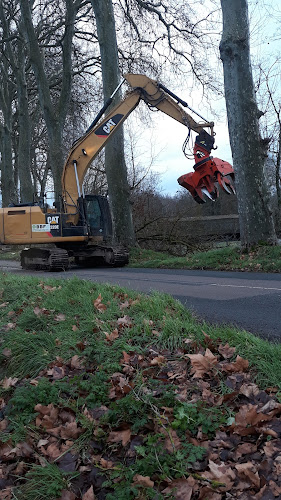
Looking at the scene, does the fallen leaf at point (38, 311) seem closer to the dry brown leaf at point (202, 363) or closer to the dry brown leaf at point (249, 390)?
the dry brown leaf at point (202, 363)

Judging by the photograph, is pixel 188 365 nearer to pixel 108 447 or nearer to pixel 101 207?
pixel 108 447

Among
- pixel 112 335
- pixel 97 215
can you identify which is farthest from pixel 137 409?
pixel 97 215

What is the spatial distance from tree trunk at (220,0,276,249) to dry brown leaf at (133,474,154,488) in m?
9.45

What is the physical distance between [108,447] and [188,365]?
0.96 metres

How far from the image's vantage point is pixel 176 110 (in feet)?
43.1

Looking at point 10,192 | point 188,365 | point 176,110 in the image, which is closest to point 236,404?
point 188,365

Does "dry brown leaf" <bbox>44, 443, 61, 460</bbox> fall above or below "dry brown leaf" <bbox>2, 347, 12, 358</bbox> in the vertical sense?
below

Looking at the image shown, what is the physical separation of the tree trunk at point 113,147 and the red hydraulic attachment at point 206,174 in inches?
179

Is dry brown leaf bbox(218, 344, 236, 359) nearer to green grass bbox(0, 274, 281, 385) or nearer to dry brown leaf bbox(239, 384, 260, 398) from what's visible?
green grass bbox(0, 274, 281, 385)

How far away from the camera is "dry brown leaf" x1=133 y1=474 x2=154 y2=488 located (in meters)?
2.67

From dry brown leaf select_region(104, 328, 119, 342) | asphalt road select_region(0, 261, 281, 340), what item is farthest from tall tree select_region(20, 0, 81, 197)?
dry brown leaf select_region(104, 328, 119, 342)

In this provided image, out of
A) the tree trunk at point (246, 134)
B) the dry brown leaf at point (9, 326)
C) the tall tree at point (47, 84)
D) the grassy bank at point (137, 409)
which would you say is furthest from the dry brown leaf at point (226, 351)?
the tall tree at point (47, 84)

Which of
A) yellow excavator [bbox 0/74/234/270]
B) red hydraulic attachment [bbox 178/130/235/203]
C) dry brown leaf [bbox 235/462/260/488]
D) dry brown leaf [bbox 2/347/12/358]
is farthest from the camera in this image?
yellow excavator [bbox 0/74/234/270]

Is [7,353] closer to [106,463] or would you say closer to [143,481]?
[106,463]
